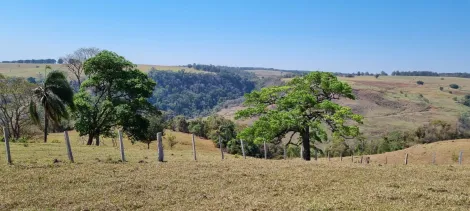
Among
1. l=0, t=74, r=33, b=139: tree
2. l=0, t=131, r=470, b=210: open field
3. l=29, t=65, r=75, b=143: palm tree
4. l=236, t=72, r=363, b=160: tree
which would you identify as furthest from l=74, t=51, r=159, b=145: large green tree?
l=0, t=131, r=470, b=210: open field

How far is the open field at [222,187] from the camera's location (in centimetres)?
1295

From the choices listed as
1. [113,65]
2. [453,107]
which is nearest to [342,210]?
[113,65]

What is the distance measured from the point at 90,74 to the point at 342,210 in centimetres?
3419

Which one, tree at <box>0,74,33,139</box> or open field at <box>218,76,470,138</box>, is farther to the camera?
open field at <box>218,76,470,138</box>

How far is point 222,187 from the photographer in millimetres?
15719

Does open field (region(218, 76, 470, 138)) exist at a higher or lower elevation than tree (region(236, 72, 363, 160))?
lower

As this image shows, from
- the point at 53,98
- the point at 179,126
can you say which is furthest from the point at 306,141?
the point at 179,126

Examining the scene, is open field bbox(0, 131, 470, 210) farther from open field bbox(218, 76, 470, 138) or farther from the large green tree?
open field bbox(218, 76, 470, 138)

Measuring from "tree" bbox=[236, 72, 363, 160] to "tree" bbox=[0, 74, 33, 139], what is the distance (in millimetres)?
31985

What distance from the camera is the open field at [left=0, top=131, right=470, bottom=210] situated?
12945mm

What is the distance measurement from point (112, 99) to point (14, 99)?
17.4 meters

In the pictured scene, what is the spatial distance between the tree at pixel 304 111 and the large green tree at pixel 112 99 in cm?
1404

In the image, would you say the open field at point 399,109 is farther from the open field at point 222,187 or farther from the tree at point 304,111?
the open field at point 222,187

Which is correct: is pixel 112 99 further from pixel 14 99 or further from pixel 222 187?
pixel 222 187
